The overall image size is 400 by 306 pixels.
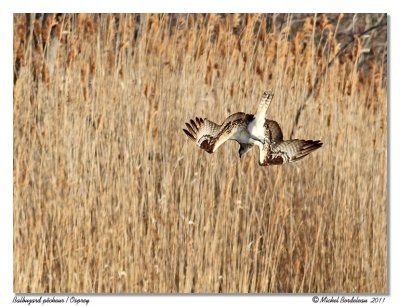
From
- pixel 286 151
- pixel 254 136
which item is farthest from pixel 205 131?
pixel 286 151

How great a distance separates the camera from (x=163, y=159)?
7.93 m

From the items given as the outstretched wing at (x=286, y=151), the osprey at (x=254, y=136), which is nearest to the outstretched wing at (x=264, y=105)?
the osprey at (x=254, y=136)

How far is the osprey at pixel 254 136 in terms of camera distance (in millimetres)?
7902

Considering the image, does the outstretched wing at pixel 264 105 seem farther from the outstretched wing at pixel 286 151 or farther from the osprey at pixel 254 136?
the outstretched wing at pixel 286 151

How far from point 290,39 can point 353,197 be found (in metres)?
0.81

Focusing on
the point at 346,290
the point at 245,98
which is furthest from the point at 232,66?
the point at 346,290

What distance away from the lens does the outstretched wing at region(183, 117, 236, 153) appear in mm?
7902

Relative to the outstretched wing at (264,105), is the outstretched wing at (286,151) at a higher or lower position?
lower

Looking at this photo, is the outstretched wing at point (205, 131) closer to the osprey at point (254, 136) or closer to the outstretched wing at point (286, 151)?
the osprey at point (254, 136)

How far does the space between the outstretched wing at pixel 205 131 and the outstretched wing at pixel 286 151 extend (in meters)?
0.20

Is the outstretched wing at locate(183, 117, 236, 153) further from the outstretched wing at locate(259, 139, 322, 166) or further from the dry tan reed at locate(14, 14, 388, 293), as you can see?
the outstretched wing at locate(259, 139, 322, 166)

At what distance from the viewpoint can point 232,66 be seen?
7957 millimetres

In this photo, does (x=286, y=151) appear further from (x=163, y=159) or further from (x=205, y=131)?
(x=163, y=159)
